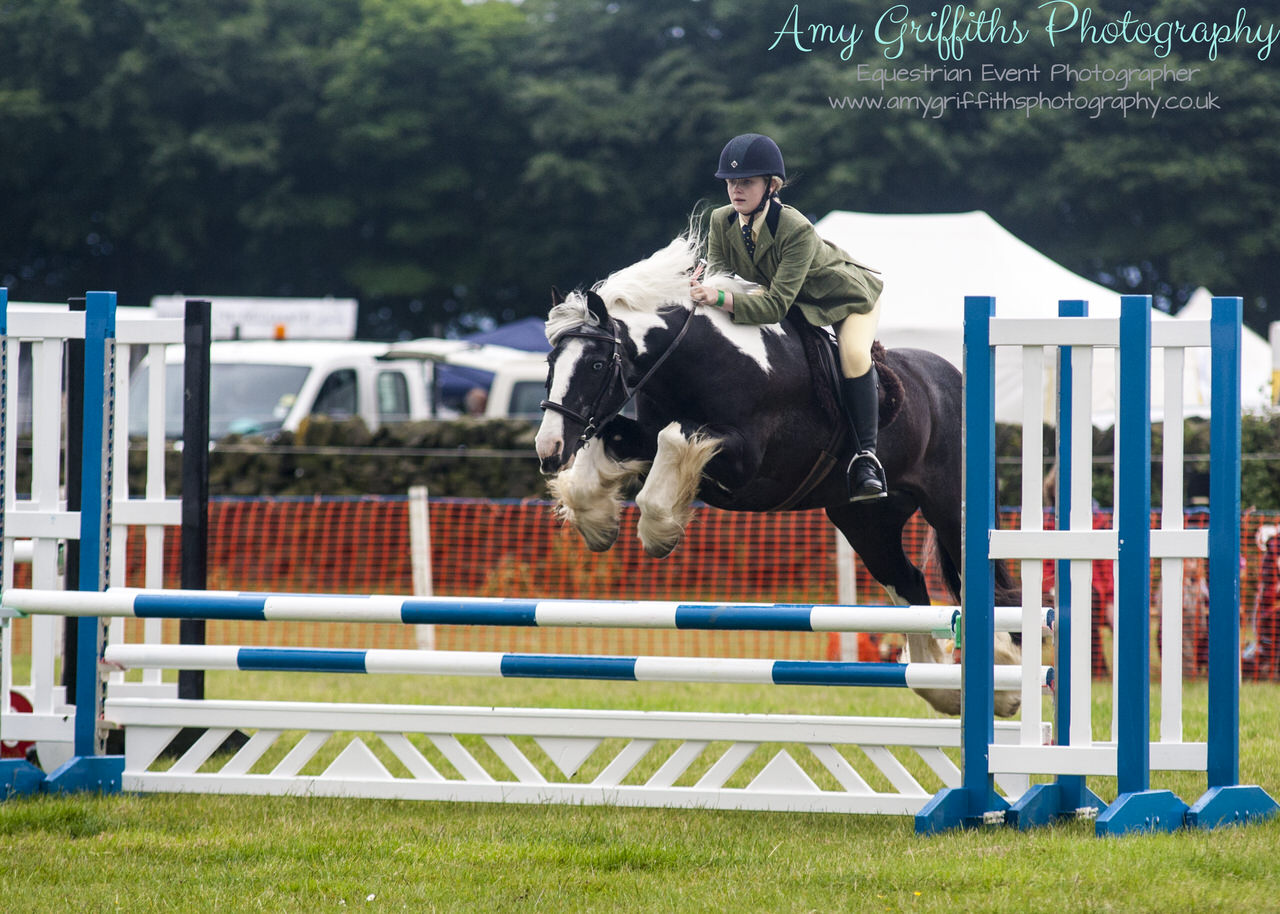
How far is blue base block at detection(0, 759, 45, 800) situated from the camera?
441cm

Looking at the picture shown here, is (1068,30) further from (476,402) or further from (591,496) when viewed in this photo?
(591,496)

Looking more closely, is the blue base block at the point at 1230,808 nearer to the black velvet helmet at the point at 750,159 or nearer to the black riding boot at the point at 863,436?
the black riding boot at the point at 863,436

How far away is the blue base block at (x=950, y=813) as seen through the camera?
3717mm

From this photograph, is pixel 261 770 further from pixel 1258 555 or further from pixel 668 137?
pixel 668 137

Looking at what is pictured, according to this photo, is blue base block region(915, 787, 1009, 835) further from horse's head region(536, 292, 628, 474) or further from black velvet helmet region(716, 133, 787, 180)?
black velvet helmet region(716, 133, 787, 180)

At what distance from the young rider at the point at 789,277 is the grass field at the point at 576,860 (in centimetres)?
117

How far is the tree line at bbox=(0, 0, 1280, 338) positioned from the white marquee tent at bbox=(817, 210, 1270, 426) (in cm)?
903

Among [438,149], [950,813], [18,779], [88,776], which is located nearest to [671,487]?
[950,813]

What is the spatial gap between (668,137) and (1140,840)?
21828mm

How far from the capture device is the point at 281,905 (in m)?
3.13

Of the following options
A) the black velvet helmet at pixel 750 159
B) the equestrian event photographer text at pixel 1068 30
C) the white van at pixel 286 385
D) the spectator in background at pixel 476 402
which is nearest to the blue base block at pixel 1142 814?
the black velvet helmet at pixel 750 159

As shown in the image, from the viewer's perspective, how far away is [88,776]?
4496 mm

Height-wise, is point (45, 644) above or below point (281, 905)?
above

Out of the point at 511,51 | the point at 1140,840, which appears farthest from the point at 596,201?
the point at 1140,840
